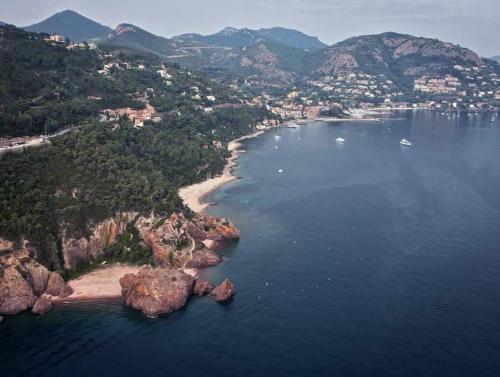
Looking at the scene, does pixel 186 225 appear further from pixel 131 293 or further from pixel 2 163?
pixel 2 163

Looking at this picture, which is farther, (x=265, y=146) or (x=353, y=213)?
(x=265, y=146)

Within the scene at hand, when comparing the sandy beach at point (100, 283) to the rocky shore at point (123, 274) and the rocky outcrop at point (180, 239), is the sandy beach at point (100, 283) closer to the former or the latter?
the rocky shore at point (123, 274)

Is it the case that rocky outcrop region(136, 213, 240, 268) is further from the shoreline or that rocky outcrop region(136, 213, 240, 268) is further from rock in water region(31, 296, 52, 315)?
rock in water region(31, 296, 52, 315)

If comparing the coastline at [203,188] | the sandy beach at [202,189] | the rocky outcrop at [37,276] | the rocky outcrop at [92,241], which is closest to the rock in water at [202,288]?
the rocky outcrop at [92,241]

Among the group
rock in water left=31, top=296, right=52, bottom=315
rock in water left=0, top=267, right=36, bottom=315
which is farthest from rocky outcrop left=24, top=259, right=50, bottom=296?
rock in water left=31, top=296, right=52, bottom=315

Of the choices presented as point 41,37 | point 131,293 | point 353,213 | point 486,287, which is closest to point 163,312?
point 131,293

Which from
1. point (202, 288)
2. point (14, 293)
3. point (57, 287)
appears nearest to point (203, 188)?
point (202, 288)
